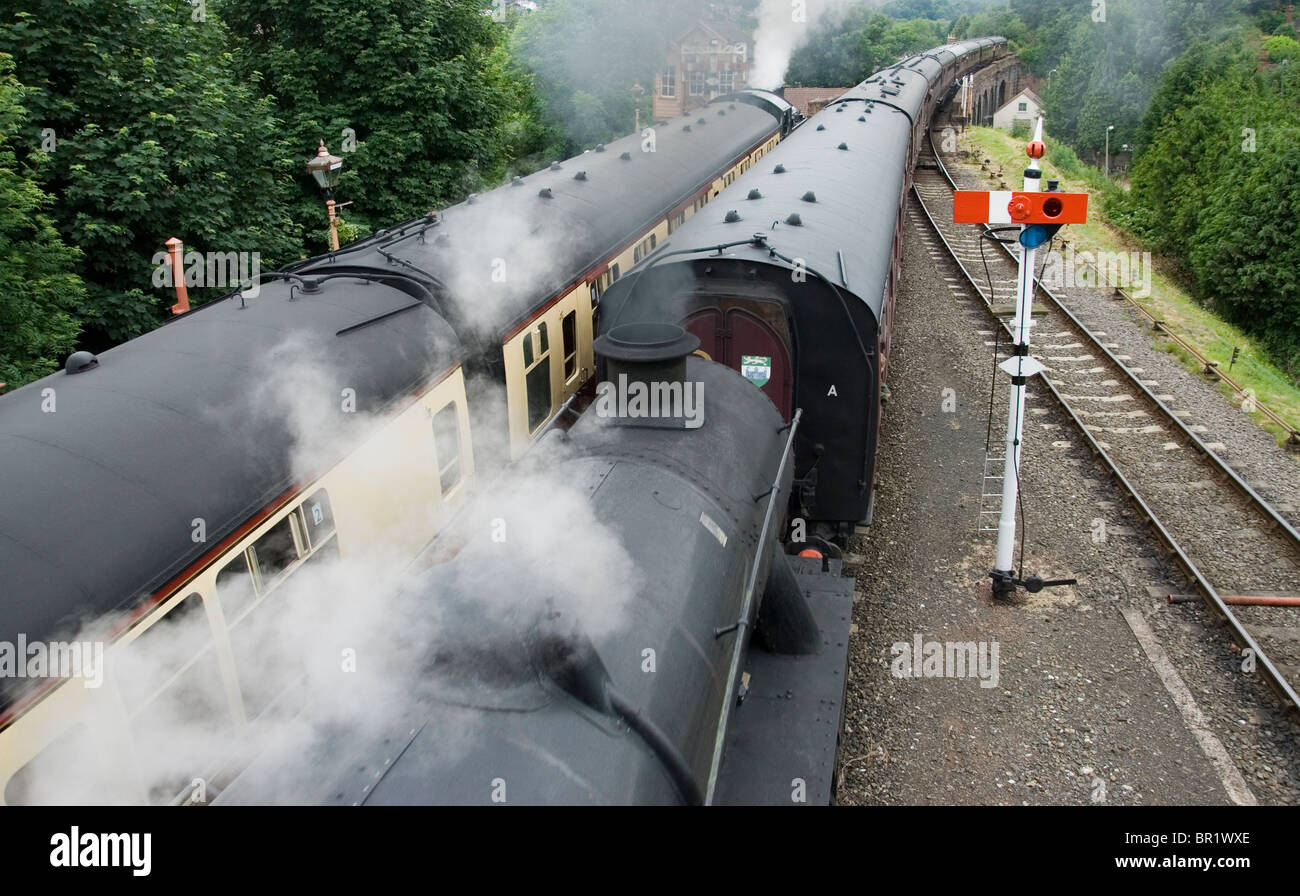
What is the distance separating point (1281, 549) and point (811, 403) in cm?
575

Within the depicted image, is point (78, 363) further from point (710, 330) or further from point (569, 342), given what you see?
point (569, 342)

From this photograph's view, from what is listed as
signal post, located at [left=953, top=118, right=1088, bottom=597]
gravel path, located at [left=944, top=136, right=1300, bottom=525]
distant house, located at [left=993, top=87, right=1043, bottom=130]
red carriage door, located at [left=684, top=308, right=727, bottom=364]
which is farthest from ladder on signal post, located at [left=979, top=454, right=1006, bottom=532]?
distant house, located at [left=993, top=87, right=1043, bottom=130]

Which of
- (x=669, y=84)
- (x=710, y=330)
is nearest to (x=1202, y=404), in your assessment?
(x=710, y=330)

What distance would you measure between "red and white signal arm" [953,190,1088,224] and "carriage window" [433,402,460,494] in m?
4.82

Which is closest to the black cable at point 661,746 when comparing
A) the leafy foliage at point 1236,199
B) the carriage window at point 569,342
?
the carriage window at point 569,342

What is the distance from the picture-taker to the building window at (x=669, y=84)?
47.2m

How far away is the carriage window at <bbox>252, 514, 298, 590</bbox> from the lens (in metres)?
5.28

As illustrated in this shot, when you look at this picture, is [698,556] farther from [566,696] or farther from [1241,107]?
[1241,107]

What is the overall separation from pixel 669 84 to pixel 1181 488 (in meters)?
42.4

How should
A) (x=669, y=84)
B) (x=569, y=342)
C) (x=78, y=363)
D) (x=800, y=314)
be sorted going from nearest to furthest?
(x=78, y=363) → (x=800, y=314) → (x=569, y=342) → (x=669, y=84)

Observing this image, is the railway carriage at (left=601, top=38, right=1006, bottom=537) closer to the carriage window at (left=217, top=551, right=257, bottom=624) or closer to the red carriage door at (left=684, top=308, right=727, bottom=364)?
the red carriage door at (left=684, top=308, right=727, bottom=364)

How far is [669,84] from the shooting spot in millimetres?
47500

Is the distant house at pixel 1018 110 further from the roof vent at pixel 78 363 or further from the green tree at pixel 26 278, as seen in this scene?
the roof vent at pixel 78 363

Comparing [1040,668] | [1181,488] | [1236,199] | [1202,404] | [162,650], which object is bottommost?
[1040,668]
